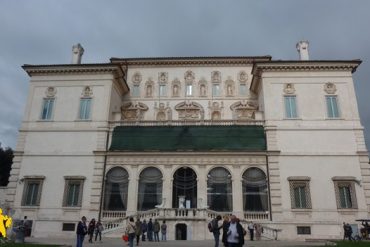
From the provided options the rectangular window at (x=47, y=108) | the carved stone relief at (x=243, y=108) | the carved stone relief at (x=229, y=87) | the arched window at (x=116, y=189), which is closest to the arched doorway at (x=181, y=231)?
the arched window at (x=116, y=189)

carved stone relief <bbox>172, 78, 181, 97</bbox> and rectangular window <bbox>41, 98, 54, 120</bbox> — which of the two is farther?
carved stone relief <bbox>172, 78, 181, 97</bbox>

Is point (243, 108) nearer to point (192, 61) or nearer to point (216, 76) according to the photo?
point (216, 76)

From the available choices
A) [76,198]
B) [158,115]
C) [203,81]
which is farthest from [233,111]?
[76,198]

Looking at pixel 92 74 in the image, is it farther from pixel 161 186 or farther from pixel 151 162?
pixel 161 186

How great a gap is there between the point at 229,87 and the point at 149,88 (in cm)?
926

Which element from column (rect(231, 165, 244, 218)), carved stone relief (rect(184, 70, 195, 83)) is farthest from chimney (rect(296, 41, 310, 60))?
column (rect(231, 165, 244, 218))

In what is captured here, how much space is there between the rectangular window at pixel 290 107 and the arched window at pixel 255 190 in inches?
240

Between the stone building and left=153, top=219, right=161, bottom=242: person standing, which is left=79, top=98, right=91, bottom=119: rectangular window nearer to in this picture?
the stone building

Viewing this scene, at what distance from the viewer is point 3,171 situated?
52.0 meters

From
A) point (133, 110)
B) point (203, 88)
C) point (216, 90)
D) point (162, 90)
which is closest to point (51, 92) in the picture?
point (133, 110)

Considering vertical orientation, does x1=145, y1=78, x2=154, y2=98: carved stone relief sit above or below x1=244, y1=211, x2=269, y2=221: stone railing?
above

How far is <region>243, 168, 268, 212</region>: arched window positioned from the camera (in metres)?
29.8

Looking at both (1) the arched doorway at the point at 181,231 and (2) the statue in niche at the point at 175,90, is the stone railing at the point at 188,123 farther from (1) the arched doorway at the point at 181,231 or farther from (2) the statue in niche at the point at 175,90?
(1) the arched doorway at the point at 181,231

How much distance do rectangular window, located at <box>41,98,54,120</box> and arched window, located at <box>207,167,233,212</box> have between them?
16.6m
